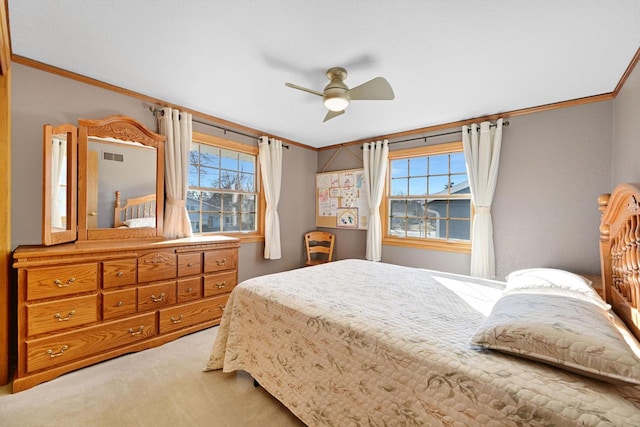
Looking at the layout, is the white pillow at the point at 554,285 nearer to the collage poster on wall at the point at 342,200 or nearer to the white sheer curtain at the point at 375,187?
the white sheer curtain at the point at 375,187

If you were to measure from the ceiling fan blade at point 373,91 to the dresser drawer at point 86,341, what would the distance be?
2.62m

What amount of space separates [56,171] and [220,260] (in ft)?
5.08

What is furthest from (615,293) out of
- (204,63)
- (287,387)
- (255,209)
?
(255,209)

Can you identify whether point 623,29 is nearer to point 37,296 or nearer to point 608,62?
point 608,62

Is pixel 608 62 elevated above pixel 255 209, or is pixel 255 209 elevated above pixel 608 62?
pixel 608 62

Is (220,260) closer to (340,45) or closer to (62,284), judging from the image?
(62,284)

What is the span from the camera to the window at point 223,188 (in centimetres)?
332

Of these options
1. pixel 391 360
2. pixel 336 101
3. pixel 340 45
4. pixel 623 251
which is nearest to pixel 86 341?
pixel 391 360

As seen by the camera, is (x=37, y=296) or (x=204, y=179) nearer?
(x=37, y=296)

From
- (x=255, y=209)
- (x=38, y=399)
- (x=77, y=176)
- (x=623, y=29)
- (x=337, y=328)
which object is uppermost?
(x=623, y=29)

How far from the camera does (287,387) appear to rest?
5.16 ft

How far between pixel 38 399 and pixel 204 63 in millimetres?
2585

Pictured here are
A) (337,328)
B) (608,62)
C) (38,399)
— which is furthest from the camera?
(608,62)

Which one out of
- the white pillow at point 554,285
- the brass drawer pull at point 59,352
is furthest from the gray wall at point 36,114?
the white pillow at point 554,285
